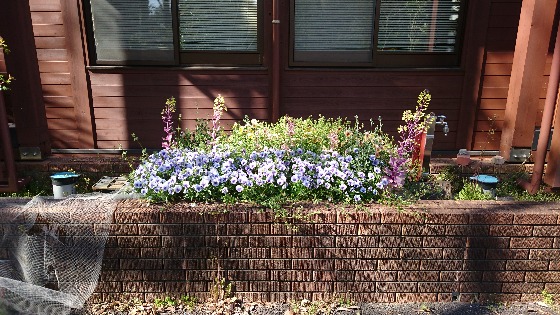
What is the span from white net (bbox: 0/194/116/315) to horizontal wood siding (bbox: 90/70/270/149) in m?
2.12

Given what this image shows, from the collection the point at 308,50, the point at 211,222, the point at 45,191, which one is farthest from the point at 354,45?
the point at 45,191

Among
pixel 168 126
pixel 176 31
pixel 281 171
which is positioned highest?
pixel 176 31

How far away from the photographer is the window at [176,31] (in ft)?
15.2

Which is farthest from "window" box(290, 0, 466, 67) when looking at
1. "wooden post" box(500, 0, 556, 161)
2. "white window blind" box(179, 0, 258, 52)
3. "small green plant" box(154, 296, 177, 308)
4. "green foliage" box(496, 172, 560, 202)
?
"small green plant" box(154, 296, 177, 308)

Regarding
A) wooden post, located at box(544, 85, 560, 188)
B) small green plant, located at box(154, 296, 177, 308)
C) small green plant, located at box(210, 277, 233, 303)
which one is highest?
wooden post, located at box(544, 85, 560, 188)

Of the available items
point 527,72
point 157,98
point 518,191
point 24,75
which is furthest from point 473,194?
point 24,75

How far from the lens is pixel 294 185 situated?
2.93 m

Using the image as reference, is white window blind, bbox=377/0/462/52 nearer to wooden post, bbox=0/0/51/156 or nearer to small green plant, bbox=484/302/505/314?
small green plant, bbox=484/302/505/314

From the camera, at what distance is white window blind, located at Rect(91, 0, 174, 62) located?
4609mm

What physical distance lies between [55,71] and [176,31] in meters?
1.41

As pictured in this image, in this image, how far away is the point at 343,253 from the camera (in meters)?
2.82

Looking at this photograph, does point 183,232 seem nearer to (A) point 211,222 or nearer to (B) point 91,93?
(A) point 211,222

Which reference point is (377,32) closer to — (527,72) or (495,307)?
(527,72)

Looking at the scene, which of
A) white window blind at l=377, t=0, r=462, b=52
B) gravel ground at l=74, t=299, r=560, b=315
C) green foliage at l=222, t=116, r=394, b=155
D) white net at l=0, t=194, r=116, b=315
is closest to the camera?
white net at l=0, t=194, r=116, b=315
